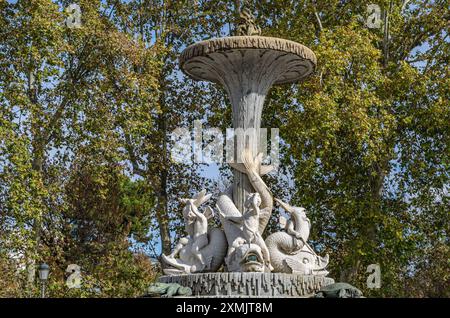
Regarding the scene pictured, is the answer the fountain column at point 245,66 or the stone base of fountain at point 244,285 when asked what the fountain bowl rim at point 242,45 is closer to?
the fountain column at point 245,66

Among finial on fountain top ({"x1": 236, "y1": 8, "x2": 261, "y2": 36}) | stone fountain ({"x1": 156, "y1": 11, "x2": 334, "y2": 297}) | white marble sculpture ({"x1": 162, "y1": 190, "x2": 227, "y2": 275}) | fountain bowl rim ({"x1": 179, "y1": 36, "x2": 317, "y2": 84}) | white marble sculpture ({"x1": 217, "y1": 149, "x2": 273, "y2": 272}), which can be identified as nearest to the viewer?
stone fountain ({"x1": 156, "y1": 11, "x2": 334, "y2": 297})

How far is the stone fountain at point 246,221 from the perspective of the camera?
380 inches

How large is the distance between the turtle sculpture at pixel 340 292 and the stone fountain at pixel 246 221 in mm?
433

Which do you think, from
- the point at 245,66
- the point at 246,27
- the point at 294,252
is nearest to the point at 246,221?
the point at 294,252

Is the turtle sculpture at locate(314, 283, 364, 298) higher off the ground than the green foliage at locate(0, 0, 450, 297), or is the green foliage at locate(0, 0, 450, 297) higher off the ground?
the green foliage at locate(0, 0, 450, 297)

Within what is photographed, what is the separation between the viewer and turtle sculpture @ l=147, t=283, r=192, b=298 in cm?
916

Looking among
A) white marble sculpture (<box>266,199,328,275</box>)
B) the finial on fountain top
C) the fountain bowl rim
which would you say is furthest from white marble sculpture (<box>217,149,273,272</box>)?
the finial on fountain top

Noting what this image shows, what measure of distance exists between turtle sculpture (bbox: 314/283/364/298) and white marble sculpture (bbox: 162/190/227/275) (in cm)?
173

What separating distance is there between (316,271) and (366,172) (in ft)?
25.9

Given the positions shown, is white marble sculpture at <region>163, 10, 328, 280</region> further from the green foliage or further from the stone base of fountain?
the green foliage

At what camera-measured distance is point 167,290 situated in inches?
366

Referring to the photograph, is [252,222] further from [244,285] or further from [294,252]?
[244,285]

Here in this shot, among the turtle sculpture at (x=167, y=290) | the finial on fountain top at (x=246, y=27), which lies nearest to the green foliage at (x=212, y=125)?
Result: the finial on fountain top at (x=246, y=27)
